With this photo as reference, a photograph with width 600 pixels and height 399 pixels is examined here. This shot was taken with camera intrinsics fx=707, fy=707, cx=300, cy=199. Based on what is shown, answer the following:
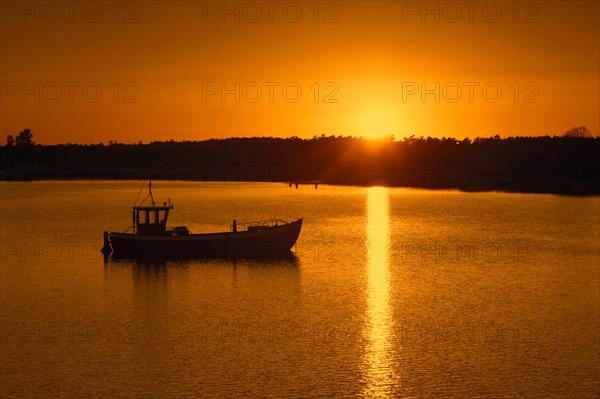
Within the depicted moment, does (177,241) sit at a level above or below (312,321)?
above

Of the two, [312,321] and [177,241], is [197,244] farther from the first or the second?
[312,321]

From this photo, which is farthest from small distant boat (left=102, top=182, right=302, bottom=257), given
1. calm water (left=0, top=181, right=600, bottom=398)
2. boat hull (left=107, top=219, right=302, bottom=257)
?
calm water (left=0, top=181, right=600, bottom=398)

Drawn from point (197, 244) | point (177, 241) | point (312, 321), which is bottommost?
point (312, 321)

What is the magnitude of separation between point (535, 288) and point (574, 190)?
144012 millimetres

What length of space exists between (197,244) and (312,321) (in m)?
25.4

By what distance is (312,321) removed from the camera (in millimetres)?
43469

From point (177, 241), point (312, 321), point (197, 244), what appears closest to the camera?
point (312, 321)

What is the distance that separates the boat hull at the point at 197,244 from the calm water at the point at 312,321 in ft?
6.03

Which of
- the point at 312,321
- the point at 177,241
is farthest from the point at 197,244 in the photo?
the point at 312,321

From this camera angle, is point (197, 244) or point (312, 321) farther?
point (197, 244)

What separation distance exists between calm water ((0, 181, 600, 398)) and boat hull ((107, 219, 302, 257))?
6.03 ft

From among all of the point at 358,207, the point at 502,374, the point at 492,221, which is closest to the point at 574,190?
the point at 358,207

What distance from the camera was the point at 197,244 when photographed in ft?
218

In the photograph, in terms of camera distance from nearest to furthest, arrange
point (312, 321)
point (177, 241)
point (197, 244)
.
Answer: point (312, 321) → point (177, 241) → point (197, 244)
